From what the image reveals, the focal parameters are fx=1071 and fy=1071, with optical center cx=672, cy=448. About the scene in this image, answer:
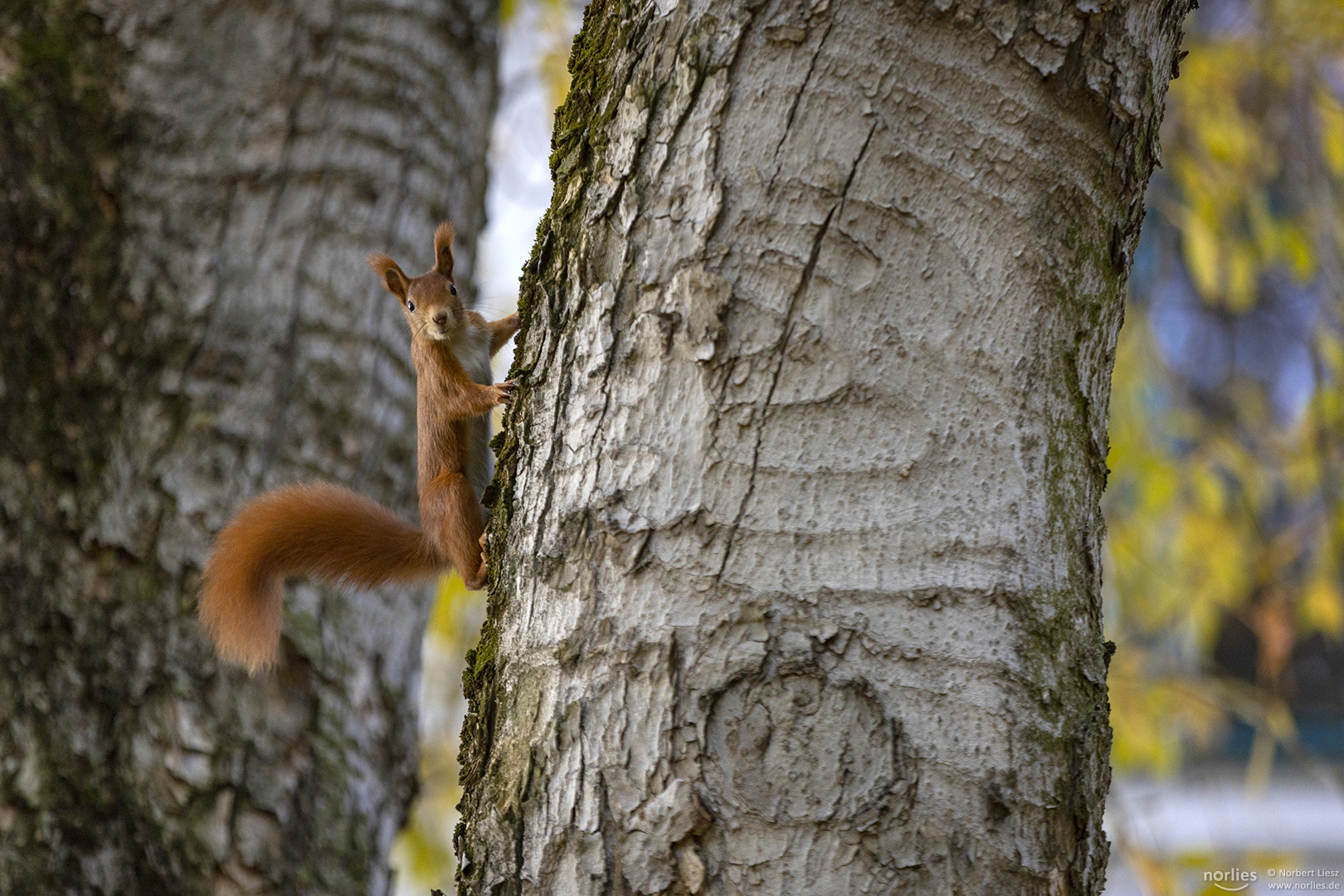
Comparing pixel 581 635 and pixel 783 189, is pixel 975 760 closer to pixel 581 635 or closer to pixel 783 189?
pixel 581 635

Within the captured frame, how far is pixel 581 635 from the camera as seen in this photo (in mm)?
694

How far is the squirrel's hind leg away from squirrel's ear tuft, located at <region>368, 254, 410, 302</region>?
0.85ft

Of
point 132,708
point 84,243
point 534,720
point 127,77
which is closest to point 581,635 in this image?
point 534,720

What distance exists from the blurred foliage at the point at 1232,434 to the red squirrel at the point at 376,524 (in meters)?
1.42

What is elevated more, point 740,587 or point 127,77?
point 127,77

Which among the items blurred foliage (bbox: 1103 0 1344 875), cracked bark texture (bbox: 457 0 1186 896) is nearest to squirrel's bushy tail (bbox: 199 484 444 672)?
cracked bark texture (bbox: 457 0 1186 896)

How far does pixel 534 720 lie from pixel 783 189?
384 mm

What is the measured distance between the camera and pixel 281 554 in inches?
45.6

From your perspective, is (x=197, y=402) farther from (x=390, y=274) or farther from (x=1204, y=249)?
(x=1204, y=249)

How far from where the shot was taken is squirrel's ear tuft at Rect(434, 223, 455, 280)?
120 centimetres

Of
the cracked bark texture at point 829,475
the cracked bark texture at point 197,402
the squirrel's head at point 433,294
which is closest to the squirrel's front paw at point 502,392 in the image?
the squirrel's head at point 433,294

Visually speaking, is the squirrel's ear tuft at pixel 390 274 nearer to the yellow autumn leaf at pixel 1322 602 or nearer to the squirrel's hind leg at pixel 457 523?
the squirrel's hind leg at pixel 457 523

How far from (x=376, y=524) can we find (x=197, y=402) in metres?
0.42

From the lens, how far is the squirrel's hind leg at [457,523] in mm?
1073
